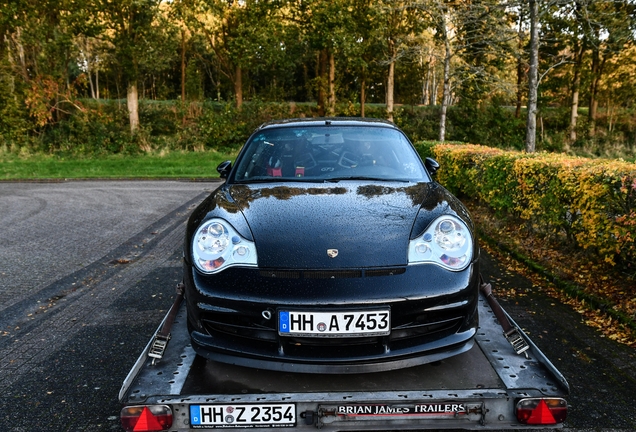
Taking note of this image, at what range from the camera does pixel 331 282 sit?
2.45 meters

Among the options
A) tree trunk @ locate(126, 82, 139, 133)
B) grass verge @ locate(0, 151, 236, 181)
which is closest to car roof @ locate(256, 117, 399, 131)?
grass verge @ locate(0, 151, 236, 181)

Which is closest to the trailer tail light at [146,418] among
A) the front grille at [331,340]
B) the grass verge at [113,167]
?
the front grille at [331,340]

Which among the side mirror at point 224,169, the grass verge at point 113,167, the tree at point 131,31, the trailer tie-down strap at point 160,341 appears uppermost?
the tree at point 131,31

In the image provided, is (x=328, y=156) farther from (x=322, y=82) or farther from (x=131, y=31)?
(x=322, y=82)

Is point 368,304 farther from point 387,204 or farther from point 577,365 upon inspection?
point 577,365

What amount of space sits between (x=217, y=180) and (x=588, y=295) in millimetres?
13165

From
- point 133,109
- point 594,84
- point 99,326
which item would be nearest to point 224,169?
point 99,326

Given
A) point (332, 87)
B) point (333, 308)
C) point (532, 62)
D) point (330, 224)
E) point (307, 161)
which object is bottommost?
point (333, 308)

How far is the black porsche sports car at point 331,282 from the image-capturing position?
2404 mm

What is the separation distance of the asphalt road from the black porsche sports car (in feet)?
3.02

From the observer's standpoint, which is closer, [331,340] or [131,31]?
[331,340]

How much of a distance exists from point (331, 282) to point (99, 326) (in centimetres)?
270

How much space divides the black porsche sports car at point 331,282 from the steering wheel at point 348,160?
79 cm

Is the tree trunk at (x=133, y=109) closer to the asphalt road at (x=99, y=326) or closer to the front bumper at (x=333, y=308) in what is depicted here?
the asphalt road at (x=99, y=326)
